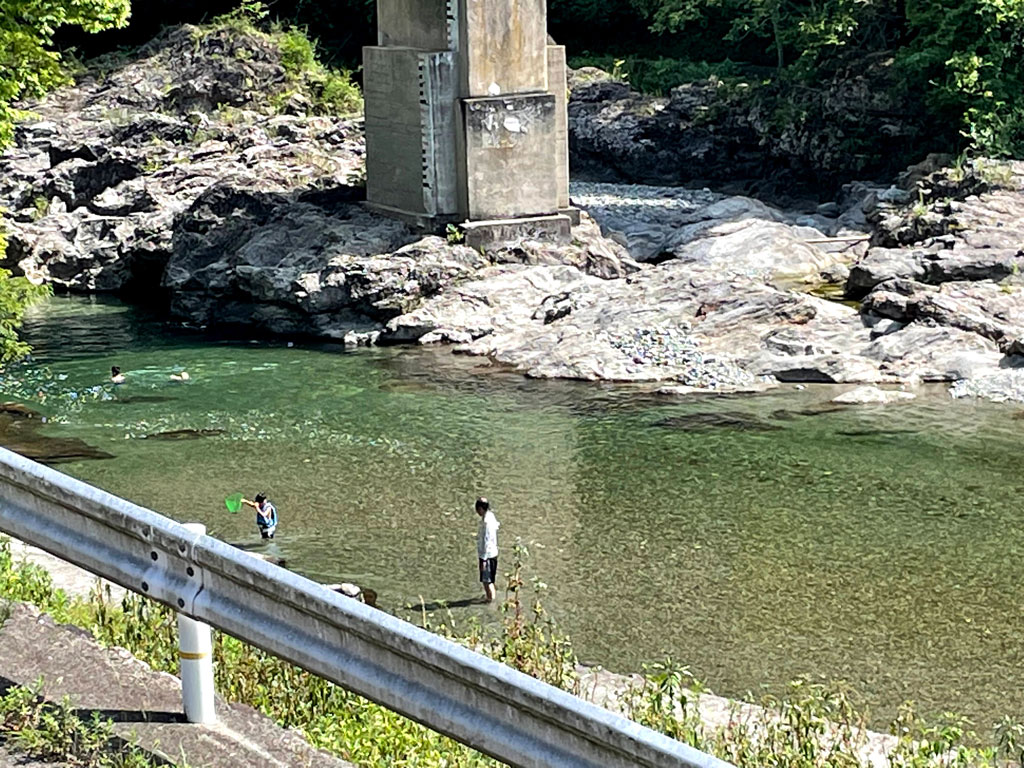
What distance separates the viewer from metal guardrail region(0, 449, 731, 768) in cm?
488

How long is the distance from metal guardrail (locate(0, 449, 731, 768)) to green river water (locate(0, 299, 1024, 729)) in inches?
316

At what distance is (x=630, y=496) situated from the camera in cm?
2162

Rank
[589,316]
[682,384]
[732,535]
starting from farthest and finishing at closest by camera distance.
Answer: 1. [589,316]
2. [682,384]
3. [732,535]

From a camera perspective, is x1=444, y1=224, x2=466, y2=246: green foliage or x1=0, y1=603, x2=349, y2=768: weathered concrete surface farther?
x1=444, y1=224, x2=466, y2=246: green foliage

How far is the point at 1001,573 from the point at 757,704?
534 centimetres

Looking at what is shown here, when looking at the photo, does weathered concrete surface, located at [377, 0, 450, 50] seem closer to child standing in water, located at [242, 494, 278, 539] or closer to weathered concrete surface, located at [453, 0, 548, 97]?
weathered concrete surface, located at [453, 0, 548, 97]

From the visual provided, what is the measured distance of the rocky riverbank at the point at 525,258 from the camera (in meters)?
28.8

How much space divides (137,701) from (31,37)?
17.2 meters

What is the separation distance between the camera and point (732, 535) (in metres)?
19.7

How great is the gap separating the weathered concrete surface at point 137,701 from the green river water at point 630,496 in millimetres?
7968

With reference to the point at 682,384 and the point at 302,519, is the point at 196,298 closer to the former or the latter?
the point at 682,384

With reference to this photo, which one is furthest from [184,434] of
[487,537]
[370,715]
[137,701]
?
[137,701]

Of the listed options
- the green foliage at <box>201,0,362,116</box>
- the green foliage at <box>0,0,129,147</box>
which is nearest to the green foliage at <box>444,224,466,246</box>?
the green foliage at <box>0,0,129,147</box>

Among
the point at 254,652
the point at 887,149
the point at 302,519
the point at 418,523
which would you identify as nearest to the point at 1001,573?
the point at 418,523
